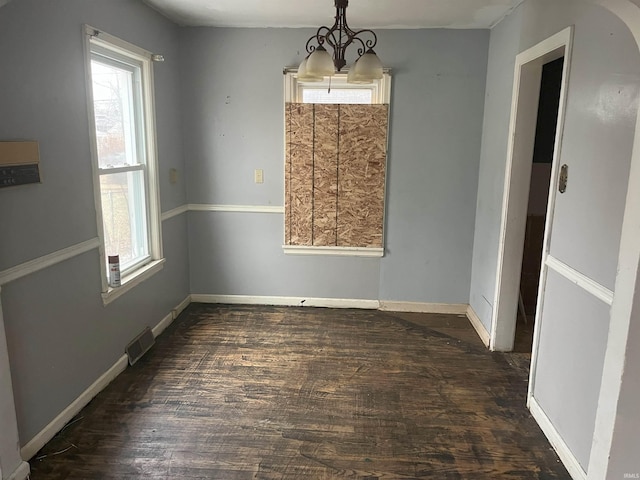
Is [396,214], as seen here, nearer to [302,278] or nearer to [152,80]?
[302,278]

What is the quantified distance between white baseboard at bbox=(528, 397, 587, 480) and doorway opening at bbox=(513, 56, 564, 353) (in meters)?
1.13

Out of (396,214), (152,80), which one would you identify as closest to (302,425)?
(396,214)

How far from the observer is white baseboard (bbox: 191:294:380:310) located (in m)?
4.29

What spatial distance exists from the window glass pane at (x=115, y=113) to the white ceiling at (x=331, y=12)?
2.00 feet

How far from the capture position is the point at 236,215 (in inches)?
166

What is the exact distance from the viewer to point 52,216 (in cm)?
228

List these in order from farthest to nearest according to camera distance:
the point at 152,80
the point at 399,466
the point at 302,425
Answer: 1. the point at 152,80
2. the point at 302,425
3. the point at 399,466

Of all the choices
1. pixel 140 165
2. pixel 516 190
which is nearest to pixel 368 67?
pixel 516 190

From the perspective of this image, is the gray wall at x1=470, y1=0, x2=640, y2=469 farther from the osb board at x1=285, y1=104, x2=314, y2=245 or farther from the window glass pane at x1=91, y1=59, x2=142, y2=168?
the window glass pane at x1=91, y1=59, x2=142, y2=168

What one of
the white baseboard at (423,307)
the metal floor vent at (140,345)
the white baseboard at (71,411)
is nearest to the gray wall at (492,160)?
the white baseboard at (423,307)

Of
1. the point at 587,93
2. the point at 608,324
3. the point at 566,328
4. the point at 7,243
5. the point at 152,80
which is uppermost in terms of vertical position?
the point at 152,80

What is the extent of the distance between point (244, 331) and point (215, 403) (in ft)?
3.52

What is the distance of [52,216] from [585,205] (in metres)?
2.54

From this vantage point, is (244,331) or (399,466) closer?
(399,466)
